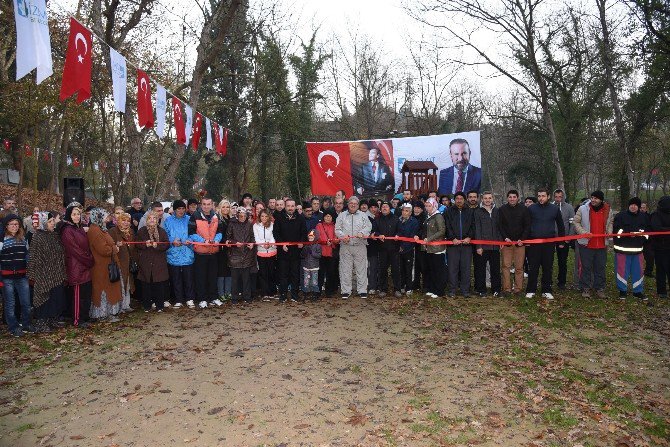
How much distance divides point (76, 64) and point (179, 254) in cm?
372

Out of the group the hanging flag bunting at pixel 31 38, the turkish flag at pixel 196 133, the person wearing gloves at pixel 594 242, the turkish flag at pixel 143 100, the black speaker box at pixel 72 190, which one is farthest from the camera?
the black speaker box at pixel 72 190

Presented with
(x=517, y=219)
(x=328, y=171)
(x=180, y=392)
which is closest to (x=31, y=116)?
(x=328, y=171)

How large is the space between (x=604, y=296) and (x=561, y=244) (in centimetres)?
128

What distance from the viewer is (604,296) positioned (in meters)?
9.13

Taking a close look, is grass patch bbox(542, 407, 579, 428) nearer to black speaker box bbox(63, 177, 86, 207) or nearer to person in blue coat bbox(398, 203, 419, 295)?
person in blue coat bbox(398, 203, 419, 295)

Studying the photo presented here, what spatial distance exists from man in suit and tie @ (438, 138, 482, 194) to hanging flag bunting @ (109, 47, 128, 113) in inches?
410

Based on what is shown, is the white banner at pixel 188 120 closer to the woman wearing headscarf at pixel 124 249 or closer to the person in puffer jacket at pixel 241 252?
the person in puffer jacket at pixel 241 252

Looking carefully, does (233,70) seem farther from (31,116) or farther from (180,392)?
(180,392)

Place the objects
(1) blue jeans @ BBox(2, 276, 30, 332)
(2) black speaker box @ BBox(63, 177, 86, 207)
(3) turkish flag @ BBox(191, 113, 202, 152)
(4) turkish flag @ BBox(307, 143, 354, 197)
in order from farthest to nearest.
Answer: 1. (4) turkish flag @ BBox(307, 143, 354, 197)
2. (2) black speaker box @ BBox(63, 177, 86, 207)
3. (3) turkish flag @ BBox(191, 113, 202, 152)
4. (1) blue jeans @ BBox(2, 276, 30, 332)

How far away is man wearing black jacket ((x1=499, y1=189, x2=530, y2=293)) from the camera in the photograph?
30.1 feet

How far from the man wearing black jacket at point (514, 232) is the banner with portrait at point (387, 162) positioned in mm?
6785

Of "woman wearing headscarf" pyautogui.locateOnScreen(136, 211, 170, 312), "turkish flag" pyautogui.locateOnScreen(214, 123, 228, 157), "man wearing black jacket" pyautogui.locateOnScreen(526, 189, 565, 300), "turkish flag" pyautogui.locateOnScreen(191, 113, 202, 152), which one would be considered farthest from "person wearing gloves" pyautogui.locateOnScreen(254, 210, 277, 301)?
"turkish flag" pyautogui.locateOnScreen(214, 123, 228, 157)

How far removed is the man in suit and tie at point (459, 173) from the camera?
16125 millimetres

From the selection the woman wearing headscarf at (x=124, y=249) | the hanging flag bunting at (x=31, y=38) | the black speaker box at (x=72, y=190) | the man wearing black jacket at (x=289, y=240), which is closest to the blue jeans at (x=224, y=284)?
the man wearing black jacket at (x=289, y=240)
